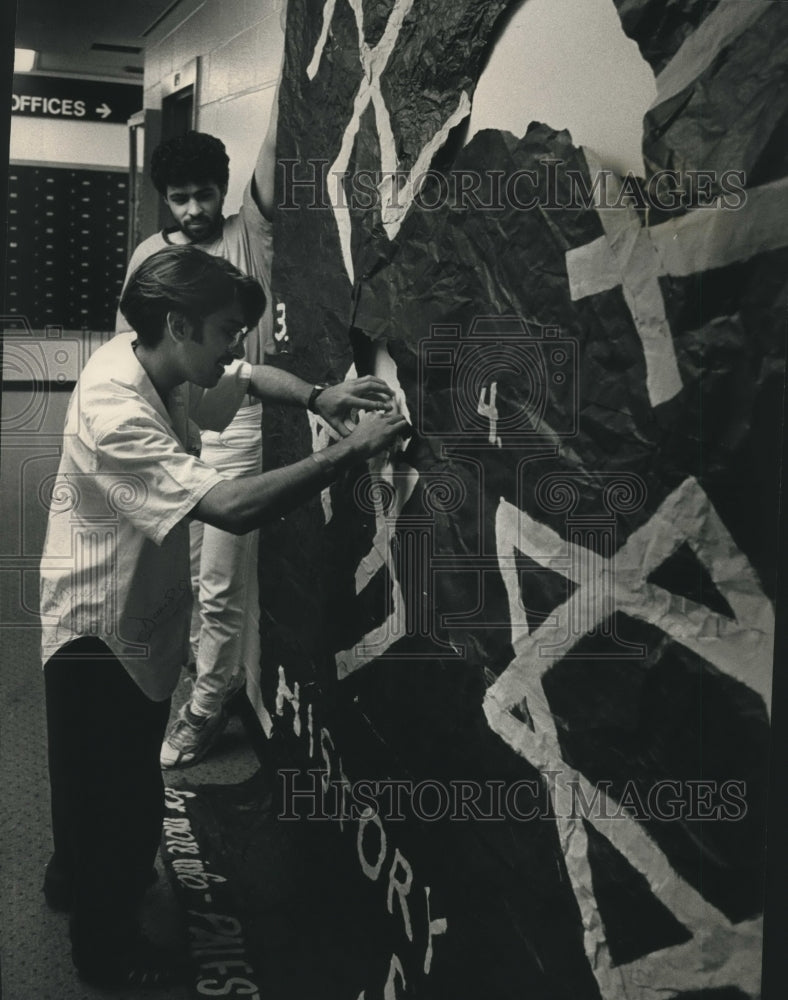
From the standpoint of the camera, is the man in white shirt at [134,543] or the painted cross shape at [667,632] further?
the man in white shirt at [134,543]

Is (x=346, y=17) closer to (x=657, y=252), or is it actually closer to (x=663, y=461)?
(x=657, y=252)

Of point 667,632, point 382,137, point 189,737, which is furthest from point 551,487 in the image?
point 189,737

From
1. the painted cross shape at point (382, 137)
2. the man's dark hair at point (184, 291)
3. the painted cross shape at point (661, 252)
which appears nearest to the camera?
the painted cross shape at point (661, 252)

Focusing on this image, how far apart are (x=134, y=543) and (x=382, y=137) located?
0.57 meters

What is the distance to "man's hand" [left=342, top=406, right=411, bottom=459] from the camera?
1366 millimetres

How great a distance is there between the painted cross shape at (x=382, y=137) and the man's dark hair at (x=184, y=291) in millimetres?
135

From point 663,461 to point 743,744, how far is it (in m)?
0.27

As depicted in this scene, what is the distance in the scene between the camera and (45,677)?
4.82ft

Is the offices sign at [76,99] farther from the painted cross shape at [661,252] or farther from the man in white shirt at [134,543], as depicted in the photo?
the painted cross shape at [661,252]

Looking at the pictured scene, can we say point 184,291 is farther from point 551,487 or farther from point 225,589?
point 551,487

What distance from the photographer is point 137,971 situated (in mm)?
1433

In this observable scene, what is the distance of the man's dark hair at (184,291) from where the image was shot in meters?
1.41

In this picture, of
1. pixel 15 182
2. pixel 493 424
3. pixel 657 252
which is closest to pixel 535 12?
pixel 657 252

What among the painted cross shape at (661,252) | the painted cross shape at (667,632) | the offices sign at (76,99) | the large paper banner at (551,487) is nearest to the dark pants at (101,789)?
A: the large paper banner at (551,487)
